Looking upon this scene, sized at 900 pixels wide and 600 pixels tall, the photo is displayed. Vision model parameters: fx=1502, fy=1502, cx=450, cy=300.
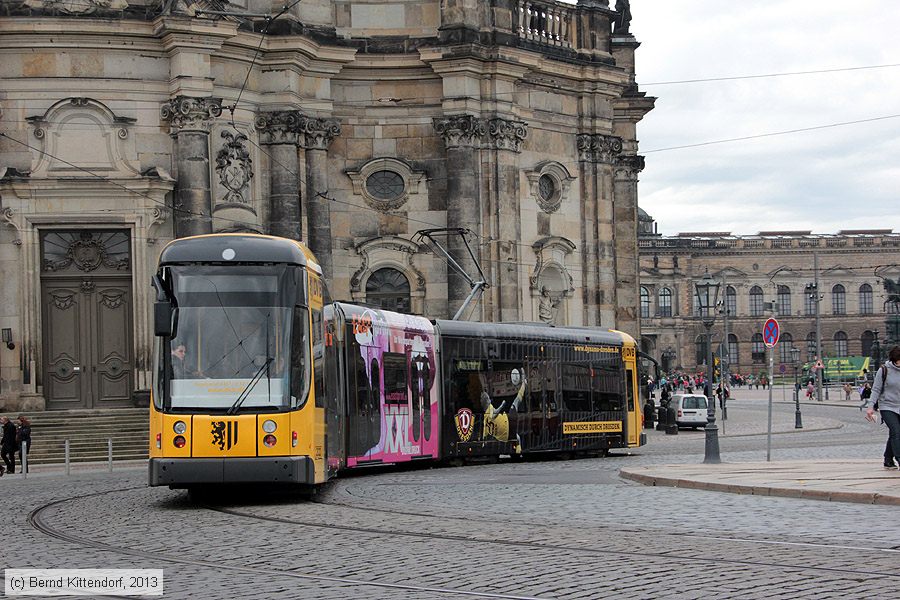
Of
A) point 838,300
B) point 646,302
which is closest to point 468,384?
point 646,302

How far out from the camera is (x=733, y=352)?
15650 cm

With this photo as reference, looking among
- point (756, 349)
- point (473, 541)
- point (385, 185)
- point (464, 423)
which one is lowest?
point (473, 541)

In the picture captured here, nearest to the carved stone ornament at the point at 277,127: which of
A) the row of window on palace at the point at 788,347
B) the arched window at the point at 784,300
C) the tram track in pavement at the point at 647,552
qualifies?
the tram track in pavement at the point at 647,552

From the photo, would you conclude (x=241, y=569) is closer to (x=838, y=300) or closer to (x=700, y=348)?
(x=700, y=348)

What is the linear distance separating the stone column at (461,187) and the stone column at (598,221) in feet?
16.3

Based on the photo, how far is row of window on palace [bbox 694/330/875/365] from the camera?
15238cm

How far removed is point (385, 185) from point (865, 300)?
125880 mm

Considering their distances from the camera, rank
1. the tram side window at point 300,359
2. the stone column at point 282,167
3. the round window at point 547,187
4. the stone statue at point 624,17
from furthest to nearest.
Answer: the stone statue at point 624,17, the round window at point 547,187, the stone column at point 282,167, the tram side window at point 300,359

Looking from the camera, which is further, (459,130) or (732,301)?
(732,301)

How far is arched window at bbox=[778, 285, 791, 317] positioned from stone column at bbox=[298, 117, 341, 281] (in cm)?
12182

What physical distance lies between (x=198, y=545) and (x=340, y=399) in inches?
338

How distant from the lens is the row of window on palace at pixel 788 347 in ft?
500

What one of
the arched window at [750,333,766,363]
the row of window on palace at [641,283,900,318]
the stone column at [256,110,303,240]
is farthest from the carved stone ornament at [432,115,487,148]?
the arched window at [750,333,766,363]

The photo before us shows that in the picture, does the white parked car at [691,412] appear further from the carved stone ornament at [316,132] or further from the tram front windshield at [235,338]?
the tram front windshield at [235,338]
